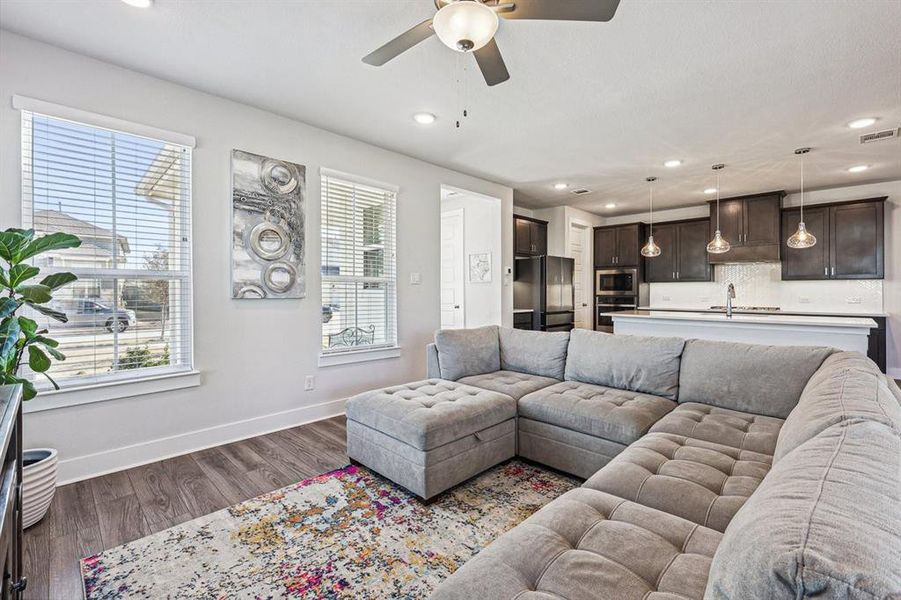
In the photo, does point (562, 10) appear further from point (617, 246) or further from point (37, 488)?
point (617, 246)

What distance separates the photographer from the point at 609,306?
7434mm

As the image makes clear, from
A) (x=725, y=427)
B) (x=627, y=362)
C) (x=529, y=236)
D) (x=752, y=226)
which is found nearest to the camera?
(x=725, y=427)

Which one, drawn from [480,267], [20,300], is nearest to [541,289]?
[480,267]

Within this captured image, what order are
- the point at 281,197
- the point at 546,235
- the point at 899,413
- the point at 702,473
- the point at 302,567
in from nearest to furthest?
the point at 899,413 → the point at 702,473 → the point at 302,567 → the point at 281,197 → the point at 546,235

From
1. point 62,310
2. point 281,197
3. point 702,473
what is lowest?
point 702,473

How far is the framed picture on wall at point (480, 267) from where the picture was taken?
226 inches

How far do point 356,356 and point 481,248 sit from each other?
8.70 feet

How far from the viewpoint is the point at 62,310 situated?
247 centimetres

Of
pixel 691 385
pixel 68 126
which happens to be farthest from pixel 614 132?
pixel 68 126

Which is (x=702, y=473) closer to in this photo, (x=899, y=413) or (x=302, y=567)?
(x=899, y=413)

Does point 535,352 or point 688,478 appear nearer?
point 688,478

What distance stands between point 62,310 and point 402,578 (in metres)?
2.54

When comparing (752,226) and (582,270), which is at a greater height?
(752,226)

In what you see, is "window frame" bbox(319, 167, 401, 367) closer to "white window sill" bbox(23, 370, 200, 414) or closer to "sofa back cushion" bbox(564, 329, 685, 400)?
"white window sill" bbox(23, 370, 200, 414)
